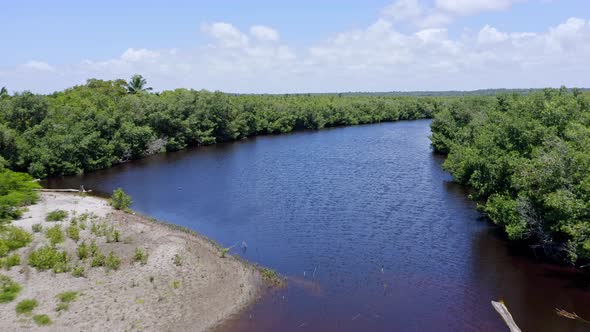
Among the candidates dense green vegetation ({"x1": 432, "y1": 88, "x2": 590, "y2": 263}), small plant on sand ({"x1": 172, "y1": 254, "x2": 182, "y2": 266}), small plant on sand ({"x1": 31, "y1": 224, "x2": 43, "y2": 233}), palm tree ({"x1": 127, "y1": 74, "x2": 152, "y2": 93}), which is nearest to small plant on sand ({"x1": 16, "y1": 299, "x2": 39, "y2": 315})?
small plant on sand ({"x1": 172, "y1": 254, "x2": 182, "y2": 266})

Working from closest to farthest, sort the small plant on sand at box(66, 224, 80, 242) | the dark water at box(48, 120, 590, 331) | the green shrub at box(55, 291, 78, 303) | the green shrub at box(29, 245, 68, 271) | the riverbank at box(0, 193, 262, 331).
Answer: the riverbank at box(0, 193, 262, 331) → the green shrub at box(55, 291, 78, 303) → the dark water at box(48, 120, 590, 331) → the green shrub at box(29, 245, 68, 271) → the small plant on sand at box(66, 224, 80, 242)

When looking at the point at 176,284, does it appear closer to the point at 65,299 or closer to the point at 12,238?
the point at 65,299

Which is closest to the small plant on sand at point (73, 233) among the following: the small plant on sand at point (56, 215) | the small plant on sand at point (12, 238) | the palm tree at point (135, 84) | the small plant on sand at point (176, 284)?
the small plant on sand at point (12, 238)

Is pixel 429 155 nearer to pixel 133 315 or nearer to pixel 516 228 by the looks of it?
pixel 516 228

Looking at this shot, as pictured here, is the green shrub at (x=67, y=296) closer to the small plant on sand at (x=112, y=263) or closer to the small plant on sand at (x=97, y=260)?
the small plant on sand at (x=97, y=260)

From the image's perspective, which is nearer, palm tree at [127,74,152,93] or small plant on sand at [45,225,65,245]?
small plant on sand at [45,225,65,245]

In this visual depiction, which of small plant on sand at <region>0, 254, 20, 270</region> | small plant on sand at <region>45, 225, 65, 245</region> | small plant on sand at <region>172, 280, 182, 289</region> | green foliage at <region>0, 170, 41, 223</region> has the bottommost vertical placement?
small plant on sand at <region>172, 280, 182, 289</region>

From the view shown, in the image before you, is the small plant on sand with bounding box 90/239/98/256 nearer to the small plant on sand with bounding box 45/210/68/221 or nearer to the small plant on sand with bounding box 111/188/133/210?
the small plant on sand with bounding box 45/210/68/221
